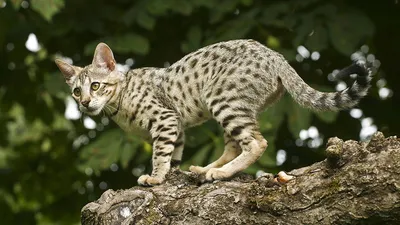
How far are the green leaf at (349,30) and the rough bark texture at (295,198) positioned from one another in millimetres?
2321

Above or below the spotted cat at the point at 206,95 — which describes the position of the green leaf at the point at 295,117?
above

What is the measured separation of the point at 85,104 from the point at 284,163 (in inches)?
127

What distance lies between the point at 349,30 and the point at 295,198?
3.16m

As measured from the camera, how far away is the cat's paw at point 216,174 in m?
5.62

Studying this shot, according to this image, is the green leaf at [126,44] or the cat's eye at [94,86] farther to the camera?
the green leaf at [126,44]

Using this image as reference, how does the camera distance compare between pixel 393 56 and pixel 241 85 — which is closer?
pixel 241 85

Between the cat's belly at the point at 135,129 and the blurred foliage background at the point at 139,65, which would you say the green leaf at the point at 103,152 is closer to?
the blurred foliage background at the point at 139,65

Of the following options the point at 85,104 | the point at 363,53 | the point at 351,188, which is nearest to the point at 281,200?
the point at 351,188

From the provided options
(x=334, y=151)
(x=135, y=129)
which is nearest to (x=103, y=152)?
(x=135, y=129)

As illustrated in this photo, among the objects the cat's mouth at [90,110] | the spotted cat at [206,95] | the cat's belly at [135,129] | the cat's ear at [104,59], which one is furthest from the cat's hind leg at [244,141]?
the cat's ear at [104,59]

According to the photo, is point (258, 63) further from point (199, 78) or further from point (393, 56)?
point (393, 56)

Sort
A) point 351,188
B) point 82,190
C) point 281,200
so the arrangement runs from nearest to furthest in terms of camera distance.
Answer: point 351,188 < point 281,200 < point 82,190

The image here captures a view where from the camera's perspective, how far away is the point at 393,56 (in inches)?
372

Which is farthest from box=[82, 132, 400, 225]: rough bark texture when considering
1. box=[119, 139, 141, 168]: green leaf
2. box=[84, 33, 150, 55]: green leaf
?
box=[84, 33, 150, 55]: green leaf
